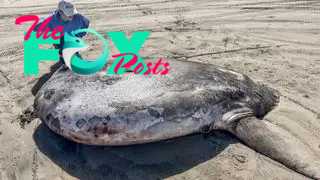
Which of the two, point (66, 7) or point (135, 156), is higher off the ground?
point (66, 7)

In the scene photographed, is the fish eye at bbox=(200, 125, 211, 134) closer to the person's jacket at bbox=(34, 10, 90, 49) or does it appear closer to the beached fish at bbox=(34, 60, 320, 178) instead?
the beached fish at bbox=(34, 60, 320, 178)

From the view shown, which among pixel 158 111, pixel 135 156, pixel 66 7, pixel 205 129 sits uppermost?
pixel 66 7

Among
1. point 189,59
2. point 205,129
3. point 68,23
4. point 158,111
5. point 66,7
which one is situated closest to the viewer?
point 158,111

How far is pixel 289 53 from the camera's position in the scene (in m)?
5.97

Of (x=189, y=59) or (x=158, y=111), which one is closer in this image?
(x=158, y=111)

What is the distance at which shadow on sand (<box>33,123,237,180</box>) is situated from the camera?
351 centimetres

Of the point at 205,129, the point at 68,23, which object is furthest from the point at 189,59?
the point at 205,129

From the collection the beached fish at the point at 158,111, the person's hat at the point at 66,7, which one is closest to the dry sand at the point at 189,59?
the beached fish at the point at 158,111

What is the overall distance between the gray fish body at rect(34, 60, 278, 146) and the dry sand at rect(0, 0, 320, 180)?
0.67ft

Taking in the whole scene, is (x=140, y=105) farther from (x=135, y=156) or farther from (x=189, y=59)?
(x=189, y=59)

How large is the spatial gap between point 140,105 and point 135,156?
51cm

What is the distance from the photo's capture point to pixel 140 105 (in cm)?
360

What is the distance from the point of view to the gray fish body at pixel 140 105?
140 inches

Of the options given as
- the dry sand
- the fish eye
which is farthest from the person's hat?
the fish eye
